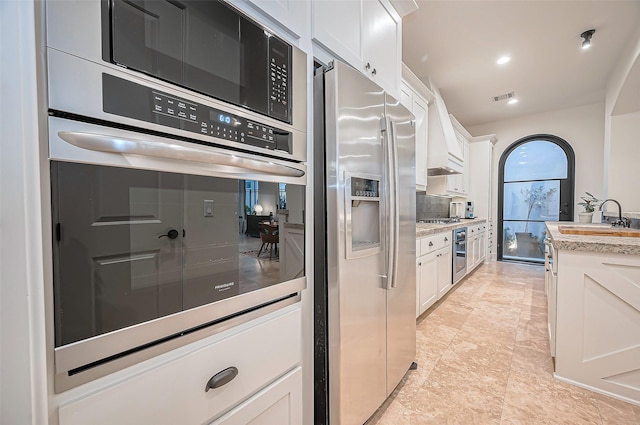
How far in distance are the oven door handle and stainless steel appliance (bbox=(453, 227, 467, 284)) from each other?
121 inches

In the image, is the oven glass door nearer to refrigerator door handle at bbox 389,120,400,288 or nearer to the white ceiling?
refrigerator door handle at bbox 389,120,400,288

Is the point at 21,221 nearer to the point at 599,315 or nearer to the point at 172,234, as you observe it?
the point at 172,234

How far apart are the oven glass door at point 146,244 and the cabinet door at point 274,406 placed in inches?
13.4

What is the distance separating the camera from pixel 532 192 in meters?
5.18

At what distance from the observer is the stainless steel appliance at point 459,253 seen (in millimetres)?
3309

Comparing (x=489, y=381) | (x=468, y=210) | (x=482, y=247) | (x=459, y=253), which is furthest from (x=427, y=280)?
(x=468, y=210)

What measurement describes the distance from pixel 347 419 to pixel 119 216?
3.96 ft

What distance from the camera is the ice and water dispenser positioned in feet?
3.78

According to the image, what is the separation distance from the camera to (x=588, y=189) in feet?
15.1

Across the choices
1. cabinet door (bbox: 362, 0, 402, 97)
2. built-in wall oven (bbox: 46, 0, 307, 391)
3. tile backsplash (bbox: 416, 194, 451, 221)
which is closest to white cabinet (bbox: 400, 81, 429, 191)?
tile backsplash (bbox: 416, 194, 451, 221)

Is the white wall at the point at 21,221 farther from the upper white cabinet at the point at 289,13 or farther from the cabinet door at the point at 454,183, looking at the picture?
the cabinet door at the point at 454,183

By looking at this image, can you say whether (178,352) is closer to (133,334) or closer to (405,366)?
(133,334)

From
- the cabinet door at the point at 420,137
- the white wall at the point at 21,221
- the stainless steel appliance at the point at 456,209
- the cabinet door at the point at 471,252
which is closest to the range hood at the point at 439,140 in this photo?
the cabinet door at the point at 420,137

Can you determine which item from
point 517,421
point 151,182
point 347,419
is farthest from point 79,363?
point 517,421
